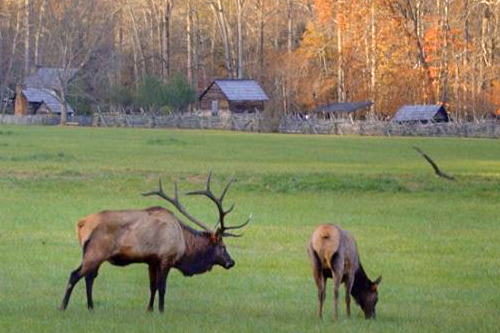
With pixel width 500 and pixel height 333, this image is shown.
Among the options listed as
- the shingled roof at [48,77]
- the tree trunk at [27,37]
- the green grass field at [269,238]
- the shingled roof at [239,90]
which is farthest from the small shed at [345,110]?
the green grass field at [269,238]

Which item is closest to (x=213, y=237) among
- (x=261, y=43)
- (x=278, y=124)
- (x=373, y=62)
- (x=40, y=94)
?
(x=278, y=124)

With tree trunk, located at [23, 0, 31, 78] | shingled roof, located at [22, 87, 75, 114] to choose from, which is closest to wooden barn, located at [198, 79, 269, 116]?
shingled roof, located at [22, 87, 75, 114]

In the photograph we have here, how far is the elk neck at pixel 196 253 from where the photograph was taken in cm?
1275

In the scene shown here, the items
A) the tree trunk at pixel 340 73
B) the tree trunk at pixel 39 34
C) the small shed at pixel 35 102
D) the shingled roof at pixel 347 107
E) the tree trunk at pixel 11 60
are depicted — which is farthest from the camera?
the tree trunk at pixel 39 34

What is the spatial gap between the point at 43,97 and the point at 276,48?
2288 cm

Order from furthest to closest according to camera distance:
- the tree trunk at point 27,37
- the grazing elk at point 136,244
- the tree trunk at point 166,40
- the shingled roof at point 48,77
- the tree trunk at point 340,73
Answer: the tree trunk at point 27,37 → the tree trunk at point 166,40 → the shingled roof at point 48,77 → the tree trunk at point 340,73 → the grazing elk at point 136,244

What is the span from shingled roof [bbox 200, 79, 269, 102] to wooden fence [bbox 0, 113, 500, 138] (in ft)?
13.3

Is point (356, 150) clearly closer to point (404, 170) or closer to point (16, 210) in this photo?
point (404, 170)

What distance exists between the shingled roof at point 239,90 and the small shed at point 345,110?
6.20 metres

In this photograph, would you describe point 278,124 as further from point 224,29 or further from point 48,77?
point 48,77

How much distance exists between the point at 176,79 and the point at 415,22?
71.2 ft

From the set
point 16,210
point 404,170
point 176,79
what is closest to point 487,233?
point 16,210

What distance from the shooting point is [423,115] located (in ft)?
274

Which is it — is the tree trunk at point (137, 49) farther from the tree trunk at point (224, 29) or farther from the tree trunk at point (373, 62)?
the tree trunk at point (373, 62)
